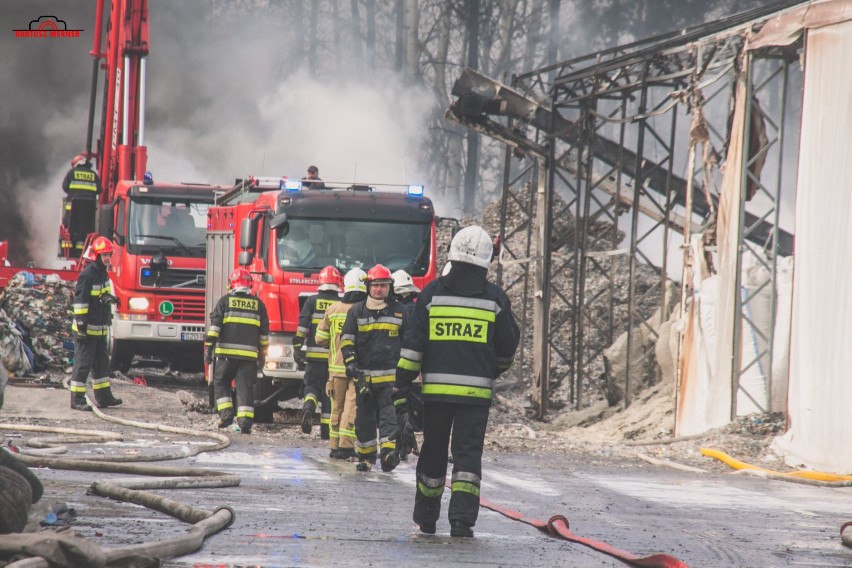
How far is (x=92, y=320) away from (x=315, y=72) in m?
27.0

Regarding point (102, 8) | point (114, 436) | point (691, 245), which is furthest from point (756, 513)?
point (102, 8)

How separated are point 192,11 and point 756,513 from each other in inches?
1326

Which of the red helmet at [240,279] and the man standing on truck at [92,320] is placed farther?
the man standing on truck at [92,320]

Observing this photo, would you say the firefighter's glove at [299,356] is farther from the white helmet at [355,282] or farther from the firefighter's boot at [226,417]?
the white helmet at [355,282]

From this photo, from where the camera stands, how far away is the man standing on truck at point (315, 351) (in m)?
12.7

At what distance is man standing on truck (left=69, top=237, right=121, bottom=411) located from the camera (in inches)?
560

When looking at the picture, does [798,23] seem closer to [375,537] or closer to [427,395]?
[427,395]

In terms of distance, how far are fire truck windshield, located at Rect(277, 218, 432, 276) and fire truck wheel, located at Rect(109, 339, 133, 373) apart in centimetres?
518

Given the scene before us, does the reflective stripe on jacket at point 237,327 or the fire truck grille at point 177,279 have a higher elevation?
the fire truck grille at point 177,279

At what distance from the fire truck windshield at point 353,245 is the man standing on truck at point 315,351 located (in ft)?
3.71

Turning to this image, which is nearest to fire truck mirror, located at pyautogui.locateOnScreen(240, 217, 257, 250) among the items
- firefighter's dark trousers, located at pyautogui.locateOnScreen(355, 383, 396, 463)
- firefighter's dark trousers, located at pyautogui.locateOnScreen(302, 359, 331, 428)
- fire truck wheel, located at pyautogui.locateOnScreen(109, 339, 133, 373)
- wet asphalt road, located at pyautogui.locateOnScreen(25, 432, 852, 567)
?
firefighter's dark trousers, located at pyautogui.locateOnScreen(302, 359, 331, 428)

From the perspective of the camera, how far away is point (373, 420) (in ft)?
33.3

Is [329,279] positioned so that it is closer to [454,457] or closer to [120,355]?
[454,457]

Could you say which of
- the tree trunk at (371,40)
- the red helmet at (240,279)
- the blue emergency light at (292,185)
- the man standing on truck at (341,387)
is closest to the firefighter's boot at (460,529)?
the man standing on truck at (341,387)
